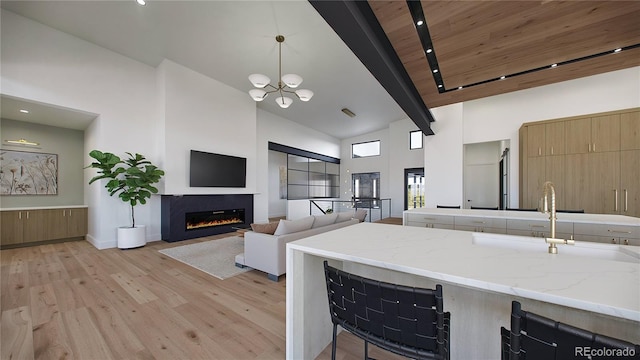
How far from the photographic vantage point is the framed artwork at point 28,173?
443cm

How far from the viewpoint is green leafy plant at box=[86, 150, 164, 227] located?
4.10 meters

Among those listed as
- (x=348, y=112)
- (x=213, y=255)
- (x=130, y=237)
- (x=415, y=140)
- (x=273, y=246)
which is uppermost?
(x=348, y=112)

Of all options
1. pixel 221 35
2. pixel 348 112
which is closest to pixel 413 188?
pixel 348 112

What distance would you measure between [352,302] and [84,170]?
7186 mm

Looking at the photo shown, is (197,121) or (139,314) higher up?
(197,121)

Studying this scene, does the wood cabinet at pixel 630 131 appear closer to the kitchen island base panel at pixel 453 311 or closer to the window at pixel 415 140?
the window at pixel 415 140

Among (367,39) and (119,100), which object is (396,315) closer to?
(367,39)

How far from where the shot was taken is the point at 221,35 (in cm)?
397

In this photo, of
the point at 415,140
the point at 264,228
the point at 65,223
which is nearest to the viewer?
the point at 264,228

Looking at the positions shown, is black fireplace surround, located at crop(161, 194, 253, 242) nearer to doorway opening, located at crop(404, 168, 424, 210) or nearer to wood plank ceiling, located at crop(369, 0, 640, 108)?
wood plank ceiling, located at crop(369, 0, 640, 108)

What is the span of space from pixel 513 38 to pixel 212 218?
20.8ft

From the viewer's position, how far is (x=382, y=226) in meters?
2.10

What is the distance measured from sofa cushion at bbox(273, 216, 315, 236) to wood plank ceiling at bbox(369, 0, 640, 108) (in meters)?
2.42

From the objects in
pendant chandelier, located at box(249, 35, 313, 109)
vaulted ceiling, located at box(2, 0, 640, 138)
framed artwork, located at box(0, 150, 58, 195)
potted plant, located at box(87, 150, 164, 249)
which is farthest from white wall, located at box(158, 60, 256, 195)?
framed artwork, located at box(0, 150, 58, 195)
